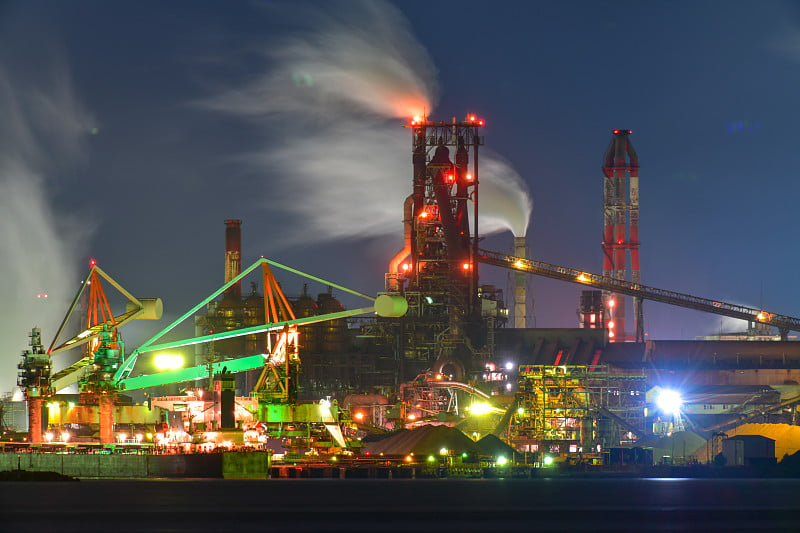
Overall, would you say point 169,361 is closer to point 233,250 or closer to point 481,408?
point 233,250

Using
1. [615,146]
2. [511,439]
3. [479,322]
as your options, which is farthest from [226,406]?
[615,146]

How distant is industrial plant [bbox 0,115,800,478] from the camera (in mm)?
100500

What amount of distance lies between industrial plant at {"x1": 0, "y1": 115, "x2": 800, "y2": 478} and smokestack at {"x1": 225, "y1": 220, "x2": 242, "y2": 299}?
0.19 m

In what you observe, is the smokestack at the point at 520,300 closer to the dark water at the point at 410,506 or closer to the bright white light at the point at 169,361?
the bright white light at the point at 169,361

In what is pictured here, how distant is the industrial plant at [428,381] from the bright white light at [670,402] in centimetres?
20

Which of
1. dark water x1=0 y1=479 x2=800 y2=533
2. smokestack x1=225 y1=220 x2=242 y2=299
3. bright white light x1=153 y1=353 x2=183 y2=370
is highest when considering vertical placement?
smokestack x1=225 y1=220 x2=242 y2=299

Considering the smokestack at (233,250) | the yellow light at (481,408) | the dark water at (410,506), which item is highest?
the smokestack at (233,250)

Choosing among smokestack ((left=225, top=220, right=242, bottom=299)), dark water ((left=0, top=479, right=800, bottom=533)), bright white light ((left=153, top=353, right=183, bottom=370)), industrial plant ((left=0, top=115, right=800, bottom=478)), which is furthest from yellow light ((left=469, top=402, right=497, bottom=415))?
smokestack ((left=225, top=220, right=242, bottom=299))

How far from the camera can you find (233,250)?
161125mm

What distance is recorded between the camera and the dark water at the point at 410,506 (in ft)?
171

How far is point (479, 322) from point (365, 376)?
1494cm

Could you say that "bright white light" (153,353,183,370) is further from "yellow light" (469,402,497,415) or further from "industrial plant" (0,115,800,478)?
"yellow light" (469,402,497,415)

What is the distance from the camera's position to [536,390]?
112500 millimetres

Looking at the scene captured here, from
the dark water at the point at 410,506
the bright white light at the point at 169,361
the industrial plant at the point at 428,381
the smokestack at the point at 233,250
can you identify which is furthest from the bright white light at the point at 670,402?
the smokestack at the point at 233,250
